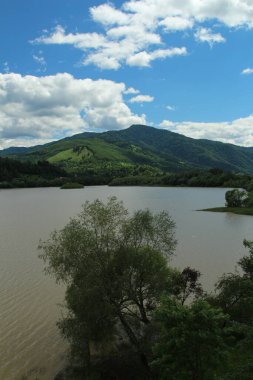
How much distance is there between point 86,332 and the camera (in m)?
25.7

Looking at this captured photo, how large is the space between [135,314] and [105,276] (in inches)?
148

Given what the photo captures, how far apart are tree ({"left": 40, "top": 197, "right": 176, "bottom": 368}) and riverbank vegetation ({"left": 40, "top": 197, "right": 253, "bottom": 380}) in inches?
2.7

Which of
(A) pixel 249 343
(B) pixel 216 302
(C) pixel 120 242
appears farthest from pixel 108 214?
(A) pixel 249 343

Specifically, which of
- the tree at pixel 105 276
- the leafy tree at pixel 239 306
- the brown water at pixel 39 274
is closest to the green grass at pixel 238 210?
the brown water at pixel 39 274

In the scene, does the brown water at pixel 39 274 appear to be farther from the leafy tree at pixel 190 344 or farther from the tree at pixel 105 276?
the leafy tree at pixel 190 344

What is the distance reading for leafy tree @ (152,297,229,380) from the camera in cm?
1942

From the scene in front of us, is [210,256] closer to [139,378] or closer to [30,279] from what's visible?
[30,279]

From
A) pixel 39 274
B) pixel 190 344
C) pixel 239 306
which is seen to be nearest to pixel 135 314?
pixel 239 306

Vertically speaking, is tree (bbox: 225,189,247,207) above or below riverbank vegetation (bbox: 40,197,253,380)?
above

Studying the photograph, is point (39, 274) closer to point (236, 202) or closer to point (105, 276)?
point (105, 276)

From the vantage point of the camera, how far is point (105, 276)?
92.0ft

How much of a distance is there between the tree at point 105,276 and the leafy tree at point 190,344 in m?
6.24

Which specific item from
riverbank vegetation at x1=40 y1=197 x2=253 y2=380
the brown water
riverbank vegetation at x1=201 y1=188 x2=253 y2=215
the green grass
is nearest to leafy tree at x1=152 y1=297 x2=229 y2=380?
riverbank vegetation at x1=40 y1=197 x2=253 y2=380

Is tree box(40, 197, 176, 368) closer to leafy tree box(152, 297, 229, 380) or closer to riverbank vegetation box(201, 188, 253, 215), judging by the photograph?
leafy tree box(152, 297, 229, 380)
